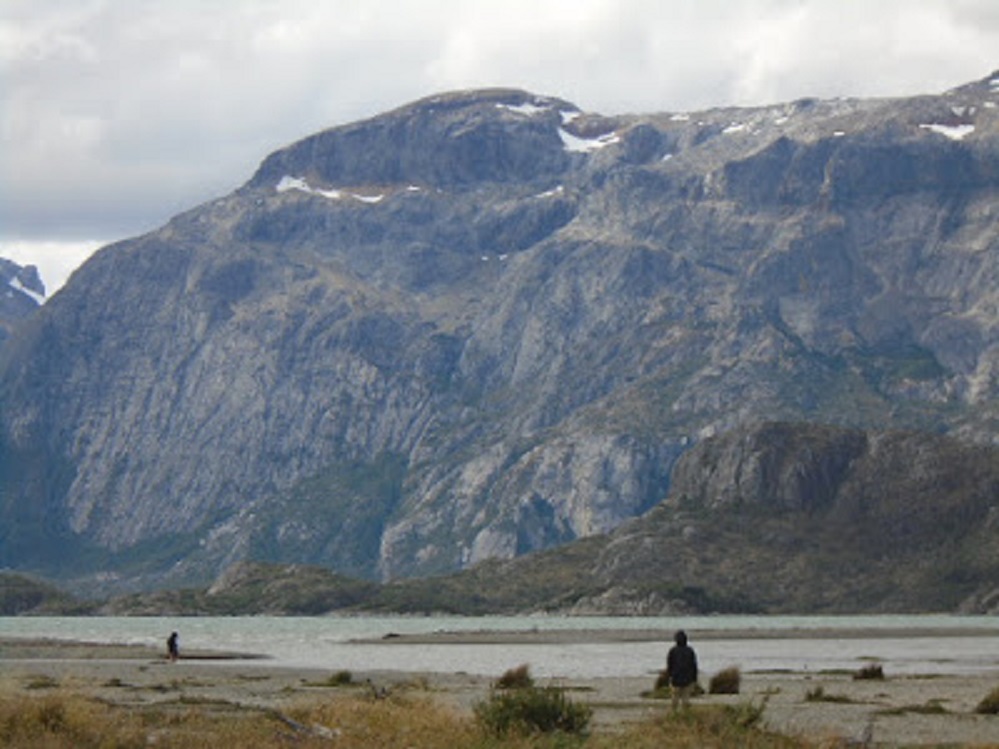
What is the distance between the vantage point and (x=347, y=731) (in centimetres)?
3653

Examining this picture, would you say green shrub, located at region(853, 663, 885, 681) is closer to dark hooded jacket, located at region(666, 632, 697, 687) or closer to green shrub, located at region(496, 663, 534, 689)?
green shrub, located at region(496, 663, 534, 689)

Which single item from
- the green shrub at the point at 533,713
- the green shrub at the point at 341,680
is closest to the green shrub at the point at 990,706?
the green shrub at the point at 533,713

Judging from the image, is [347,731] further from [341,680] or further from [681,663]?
[341,680]

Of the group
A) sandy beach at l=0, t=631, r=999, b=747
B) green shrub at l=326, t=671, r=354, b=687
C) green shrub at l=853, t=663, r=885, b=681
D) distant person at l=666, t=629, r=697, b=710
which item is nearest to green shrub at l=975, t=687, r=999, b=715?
sandy beach at l=0, t=631, r=999, b=747

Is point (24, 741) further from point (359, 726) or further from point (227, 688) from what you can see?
point (227, 688)

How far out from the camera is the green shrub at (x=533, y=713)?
36938mm

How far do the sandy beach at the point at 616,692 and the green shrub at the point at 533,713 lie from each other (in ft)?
13.4

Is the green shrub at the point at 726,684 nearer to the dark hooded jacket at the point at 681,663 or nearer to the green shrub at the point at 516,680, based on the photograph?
the green shrub at the point at 516,680

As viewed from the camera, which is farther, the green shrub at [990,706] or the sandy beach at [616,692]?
the green shrub at [990,706]

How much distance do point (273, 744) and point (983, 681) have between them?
4880 cm

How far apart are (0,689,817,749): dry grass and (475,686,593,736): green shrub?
0.45 m

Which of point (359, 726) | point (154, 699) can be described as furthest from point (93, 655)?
point (359, 726)

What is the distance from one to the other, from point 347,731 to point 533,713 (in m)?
4.16

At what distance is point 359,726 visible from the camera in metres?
37.0
